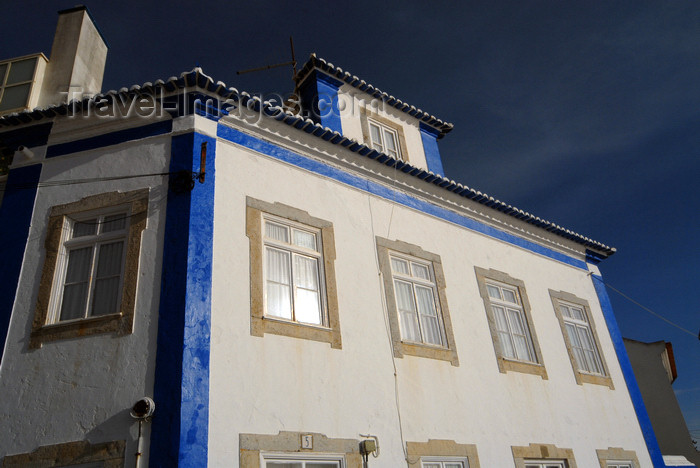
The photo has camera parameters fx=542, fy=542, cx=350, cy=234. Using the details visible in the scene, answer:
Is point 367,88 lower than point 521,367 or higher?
higher

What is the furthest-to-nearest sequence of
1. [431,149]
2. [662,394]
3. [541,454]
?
[662,394], [431,149], [541,454]

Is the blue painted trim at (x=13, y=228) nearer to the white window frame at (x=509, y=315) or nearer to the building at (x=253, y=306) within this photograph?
the building at (x=253, y=306)

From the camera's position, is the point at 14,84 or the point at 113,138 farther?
the point at 14,84

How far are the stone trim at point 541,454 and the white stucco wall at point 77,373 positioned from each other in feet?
19.1

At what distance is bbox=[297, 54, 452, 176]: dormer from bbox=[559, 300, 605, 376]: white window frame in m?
4.21

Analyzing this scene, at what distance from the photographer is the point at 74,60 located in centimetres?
1030

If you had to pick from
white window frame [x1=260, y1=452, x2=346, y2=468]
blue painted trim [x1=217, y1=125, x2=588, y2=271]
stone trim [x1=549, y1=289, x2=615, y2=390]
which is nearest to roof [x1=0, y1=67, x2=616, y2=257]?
blue painted trim [x1=217, y1=125, x2=588, y2=271]

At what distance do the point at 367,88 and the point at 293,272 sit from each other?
580cm

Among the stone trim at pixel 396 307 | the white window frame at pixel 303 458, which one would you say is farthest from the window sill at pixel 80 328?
the stone trim at pixel 396 307

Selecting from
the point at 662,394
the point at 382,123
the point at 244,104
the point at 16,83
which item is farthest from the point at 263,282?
the point at 662,394

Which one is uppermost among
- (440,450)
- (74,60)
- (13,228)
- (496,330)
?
(74,60)

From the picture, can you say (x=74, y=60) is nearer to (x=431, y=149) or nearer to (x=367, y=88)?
(x=367, y=88)

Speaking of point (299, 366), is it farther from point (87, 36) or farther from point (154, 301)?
point (87, 36)

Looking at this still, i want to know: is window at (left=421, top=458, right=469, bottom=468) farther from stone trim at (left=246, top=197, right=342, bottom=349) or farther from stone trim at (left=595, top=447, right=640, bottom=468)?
stone trim at (left=595, top=447, right=640, bottom=468)
